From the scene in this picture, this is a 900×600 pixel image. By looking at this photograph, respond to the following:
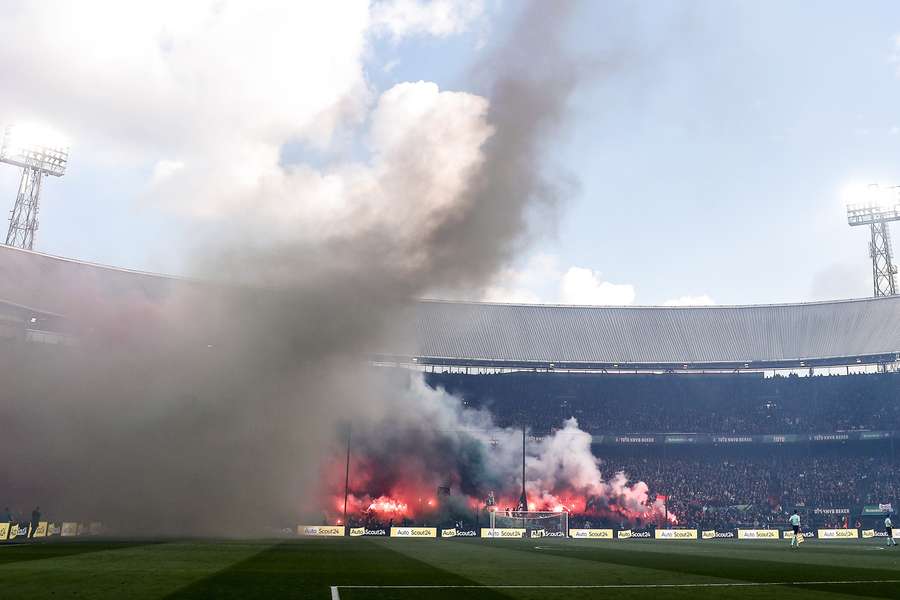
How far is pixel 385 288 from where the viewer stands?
163ft

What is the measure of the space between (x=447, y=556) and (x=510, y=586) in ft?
41.5

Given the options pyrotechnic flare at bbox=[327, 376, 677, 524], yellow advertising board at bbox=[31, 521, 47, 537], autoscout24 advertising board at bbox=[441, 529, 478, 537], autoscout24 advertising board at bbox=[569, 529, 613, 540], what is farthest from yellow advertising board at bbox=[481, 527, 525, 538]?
yellow advertising board at bbox=[31, 521, 47, 537]

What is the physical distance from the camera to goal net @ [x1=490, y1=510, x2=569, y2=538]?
63.1 m

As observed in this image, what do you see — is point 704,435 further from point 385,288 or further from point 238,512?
point 238,512

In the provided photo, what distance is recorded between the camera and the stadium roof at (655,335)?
8562 centimetres

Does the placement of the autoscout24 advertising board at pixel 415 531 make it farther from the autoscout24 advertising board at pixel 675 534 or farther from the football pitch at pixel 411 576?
the football pitch at pixel 411 576

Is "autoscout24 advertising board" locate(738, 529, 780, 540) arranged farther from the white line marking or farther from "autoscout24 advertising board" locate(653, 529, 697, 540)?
the white line marking

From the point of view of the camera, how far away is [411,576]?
66.6ft

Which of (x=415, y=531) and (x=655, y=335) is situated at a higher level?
(x=655, y=335)

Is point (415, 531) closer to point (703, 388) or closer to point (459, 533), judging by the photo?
point (459, 533)

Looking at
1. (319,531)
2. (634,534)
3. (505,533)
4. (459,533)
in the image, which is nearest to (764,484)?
(634,534)

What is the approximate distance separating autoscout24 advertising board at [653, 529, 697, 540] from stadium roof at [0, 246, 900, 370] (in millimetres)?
28429

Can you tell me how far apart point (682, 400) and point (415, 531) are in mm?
45669

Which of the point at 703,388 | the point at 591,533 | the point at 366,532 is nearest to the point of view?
the point at 366,532
